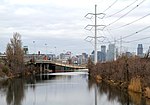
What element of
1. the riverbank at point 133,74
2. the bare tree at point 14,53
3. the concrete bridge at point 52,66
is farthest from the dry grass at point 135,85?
the concrete bridge at point 52,66

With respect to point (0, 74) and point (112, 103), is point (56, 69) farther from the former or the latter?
point (112, 103)

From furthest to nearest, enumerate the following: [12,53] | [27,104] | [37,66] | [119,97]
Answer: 1. [37,66]
2. [12,53]
3. [119,97]
4. [27,104]

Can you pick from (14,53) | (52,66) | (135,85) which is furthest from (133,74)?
(52,66)

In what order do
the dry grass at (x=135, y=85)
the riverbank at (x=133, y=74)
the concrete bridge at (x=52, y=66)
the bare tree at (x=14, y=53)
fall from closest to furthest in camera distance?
the riverbank at (x=133, y=74)
the dry grass at (x=135, y=85)
the bare tree at (x=14, y=53)
the concrete bridge at (x=52, y=66)

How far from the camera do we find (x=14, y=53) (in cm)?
9106

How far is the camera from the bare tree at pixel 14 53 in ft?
296

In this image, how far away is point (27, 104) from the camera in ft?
102

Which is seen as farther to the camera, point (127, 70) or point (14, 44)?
point (14, 44)

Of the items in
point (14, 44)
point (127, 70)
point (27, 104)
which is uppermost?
point (14, 44)

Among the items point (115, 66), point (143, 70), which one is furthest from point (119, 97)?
point (115, 66)

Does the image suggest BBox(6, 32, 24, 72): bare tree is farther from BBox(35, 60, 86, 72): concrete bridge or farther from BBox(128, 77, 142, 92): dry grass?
BBox(128, 77, 142, 92): dry grass

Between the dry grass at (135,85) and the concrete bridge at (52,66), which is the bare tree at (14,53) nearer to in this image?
the concrete bridge at (52,66)

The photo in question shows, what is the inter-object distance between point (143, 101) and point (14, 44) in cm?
6331

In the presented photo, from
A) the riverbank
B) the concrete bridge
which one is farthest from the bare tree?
the riverbank
